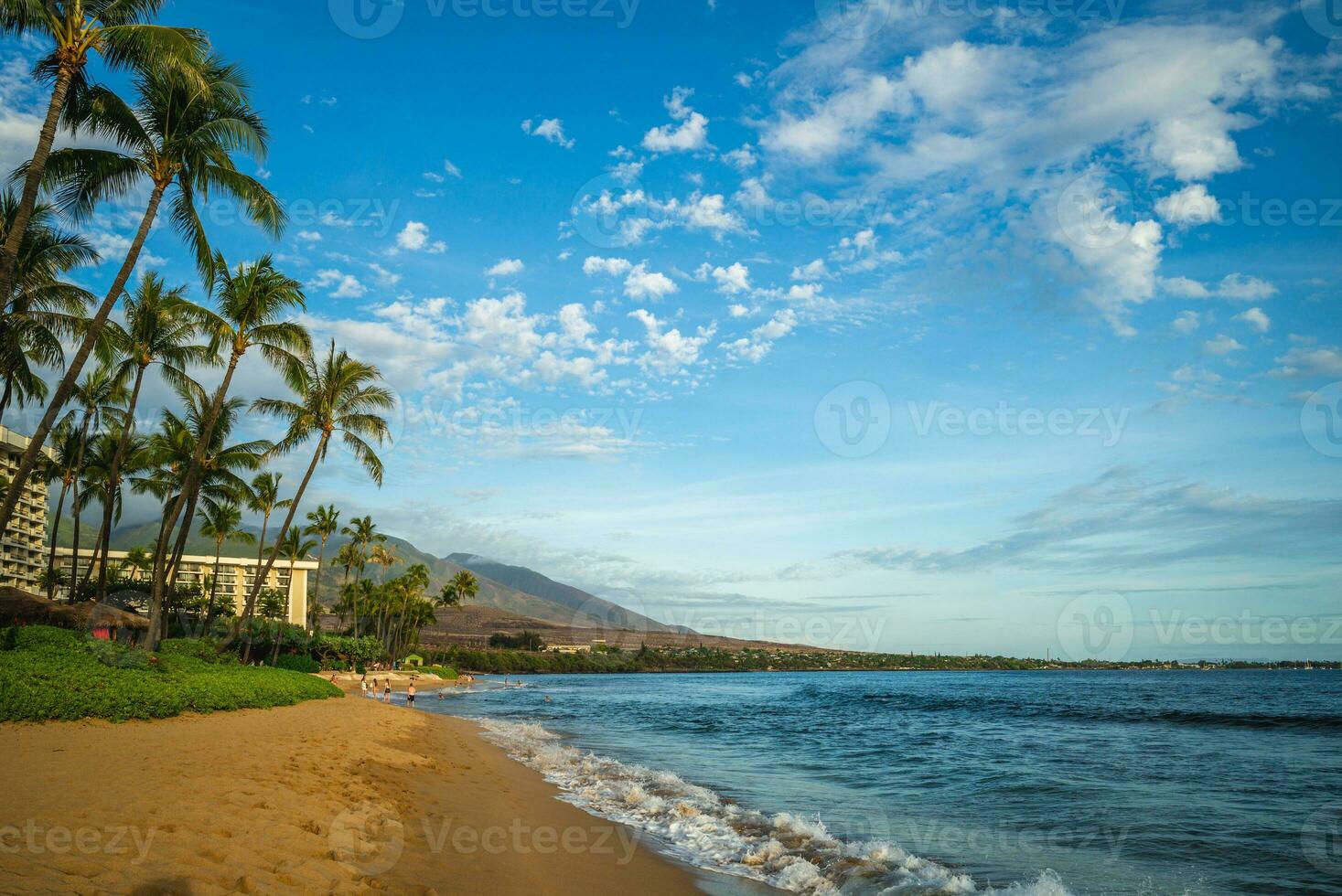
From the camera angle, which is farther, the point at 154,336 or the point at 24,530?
the point at 24,530

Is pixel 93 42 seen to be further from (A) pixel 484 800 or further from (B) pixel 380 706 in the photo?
(B) pixel 380 706

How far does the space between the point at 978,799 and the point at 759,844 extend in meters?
7.34

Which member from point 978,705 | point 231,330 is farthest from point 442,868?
point 978,705

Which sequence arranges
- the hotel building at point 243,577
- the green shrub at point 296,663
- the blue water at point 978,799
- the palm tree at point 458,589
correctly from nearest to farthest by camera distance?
1. the blue water at point 978,799
2. the green shrub at point 296,663
3. the palm tree at point 458,589
4. the hotel building at point 243,577

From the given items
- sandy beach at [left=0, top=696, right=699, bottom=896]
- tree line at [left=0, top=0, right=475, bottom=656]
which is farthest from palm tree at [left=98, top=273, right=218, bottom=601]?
sandy beach at [left=0, top=696, right=699, bottom=896]

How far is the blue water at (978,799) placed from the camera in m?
9.81

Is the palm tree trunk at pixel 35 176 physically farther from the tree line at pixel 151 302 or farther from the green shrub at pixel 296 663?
the green shrub at pixel 296 663

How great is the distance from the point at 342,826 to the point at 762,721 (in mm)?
32154

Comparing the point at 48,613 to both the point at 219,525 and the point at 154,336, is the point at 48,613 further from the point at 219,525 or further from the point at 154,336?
the point at 219,525

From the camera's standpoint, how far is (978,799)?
620 inches

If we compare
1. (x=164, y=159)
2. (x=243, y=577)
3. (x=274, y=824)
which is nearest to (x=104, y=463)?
(x=164, y=159)

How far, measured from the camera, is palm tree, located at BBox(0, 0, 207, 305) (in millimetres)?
13547

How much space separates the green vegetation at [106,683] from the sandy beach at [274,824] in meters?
0.43

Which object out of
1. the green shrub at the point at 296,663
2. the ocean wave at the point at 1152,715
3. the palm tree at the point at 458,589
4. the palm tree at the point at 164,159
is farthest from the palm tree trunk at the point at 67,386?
the palm tree at the point at 458,589
